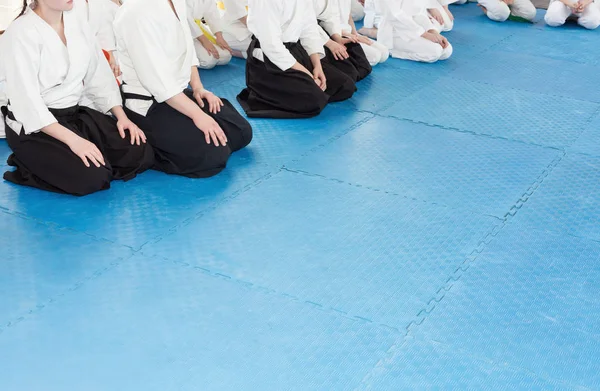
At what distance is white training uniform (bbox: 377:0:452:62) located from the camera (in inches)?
237

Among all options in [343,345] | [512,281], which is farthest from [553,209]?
[343,345]

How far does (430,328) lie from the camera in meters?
2.62

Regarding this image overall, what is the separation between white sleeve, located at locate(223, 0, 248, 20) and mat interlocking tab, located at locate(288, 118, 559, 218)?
6.67ft

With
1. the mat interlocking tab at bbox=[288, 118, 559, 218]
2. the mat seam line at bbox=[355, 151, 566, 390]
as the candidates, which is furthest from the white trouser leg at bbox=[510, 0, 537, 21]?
the mat seam line at bbox=[355, 151, 566, 390]

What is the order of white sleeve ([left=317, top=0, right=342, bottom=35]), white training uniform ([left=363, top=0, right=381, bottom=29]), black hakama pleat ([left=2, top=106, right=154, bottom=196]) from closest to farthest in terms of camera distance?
black hakama pleat ([left=2, top=106, right=154, bottom=196]) → white sleeve ([left=317, top=0, right=342, bottom=35]) → white training uniform ([left=363, top=0, right=381, bottom=29])

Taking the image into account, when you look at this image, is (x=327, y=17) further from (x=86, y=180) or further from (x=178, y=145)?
(x=86, y=180)

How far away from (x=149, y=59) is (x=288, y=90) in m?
1.31

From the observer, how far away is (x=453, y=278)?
293cm

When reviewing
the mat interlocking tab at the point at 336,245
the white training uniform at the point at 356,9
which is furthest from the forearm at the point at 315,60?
the white training uniform at the point at 356,9

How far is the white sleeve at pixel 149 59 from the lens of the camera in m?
3.64

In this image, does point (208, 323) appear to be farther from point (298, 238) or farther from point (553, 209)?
point (553, 209)

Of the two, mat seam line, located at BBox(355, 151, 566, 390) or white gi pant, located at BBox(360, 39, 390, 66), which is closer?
mat seam line, located at BBox(355, 151, 566, 390)

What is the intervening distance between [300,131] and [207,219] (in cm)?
132

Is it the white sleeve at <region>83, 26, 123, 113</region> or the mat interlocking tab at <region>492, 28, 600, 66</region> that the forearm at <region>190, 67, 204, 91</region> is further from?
the mat interlocking tab at <region>492, 28, 600, 66</region>
